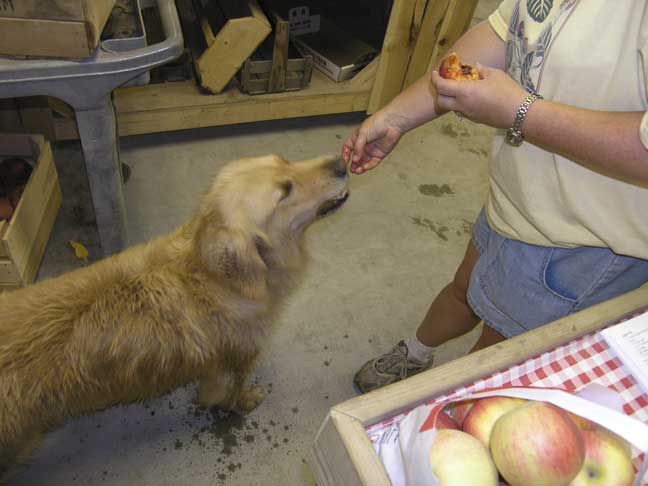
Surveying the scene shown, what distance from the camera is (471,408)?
26.2 inches

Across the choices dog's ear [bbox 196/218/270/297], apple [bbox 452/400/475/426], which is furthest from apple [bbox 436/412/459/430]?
dog's ear [bbox 196/218/270/297]

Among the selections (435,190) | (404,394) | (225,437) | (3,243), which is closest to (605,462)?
(404,394)

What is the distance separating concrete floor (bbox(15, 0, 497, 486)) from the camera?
5.53ft

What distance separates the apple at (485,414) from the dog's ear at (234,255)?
2.58 ft

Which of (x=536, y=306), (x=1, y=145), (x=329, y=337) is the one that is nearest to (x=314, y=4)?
(x=1, y=145)

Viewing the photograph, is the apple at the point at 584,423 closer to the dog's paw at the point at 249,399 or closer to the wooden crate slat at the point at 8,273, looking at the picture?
the dog's paw at the point at 249,399

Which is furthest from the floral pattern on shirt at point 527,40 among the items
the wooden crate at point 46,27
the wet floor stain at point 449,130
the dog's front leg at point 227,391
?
the wet floor stain at point 449,130

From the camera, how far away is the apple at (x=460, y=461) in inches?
22.0

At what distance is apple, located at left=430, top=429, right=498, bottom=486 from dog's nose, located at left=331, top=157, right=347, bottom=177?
3.43 ft

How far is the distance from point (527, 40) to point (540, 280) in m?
0.54

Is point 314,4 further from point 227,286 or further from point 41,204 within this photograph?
point 227,286

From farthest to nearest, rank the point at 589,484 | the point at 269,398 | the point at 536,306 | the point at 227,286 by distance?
the point at 269,398
the point at 227,286
the point at 536,306
the point at 589,484

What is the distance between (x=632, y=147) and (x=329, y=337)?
1.48m

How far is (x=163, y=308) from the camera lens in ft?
4.31
